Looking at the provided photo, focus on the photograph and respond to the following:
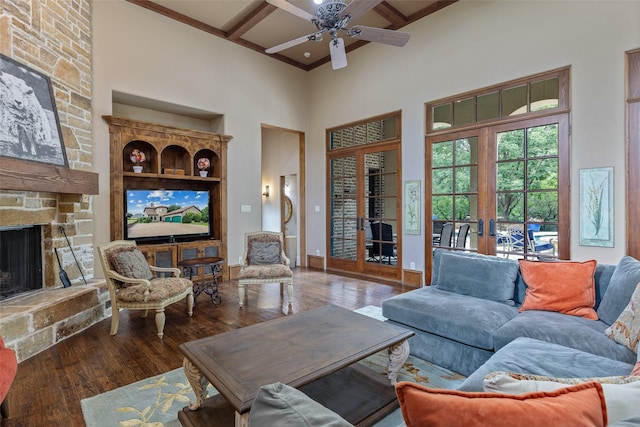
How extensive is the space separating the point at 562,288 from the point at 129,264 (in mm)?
3968

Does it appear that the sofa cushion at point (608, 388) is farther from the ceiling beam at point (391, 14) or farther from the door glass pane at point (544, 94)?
the ceiling beam at point (391, 14)

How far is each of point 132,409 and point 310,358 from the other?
124cm

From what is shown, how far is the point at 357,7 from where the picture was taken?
9.51 ft

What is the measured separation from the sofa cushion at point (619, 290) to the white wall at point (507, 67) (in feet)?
5.40

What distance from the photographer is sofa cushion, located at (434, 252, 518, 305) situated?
Result: 2727 mm

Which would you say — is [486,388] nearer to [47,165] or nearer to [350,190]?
[47,165]

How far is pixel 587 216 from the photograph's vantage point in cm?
362

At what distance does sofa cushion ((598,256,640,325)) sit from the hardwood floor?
243 centimetres

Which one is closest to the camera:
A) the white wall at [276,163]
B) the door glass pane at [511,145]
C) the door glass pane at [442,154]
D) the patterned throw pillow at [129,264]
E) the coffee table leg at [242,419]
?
the coffee table leg at [242,419]

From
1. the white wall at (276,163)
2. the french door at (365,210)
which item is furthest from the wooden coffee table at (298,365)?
the white wall at (276,163)

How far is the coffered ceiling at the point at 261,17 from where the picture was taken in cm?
471

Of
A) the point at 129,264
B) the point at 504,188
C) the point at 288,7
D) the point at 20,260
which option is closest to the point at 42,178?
the point at 20,260

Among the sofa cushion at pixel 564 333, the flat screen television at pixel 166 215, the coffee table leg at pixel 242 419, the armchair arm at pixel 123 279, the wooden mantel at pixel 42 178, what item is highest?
the wooden mantel at pixel 42 178

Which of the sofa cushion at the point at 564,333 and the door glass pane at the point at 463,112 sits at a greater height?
the door glass pane at the point at 463,112
